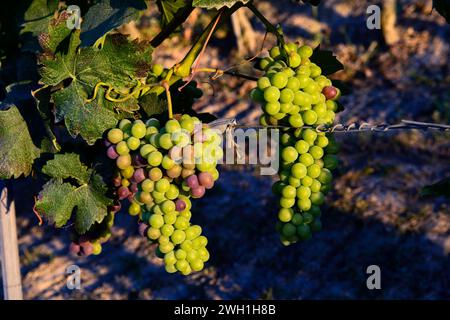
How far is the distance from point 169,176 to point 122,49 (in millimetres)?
324

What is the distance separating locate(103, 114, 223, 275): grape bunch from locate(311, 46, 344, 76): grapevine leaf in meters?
0.42

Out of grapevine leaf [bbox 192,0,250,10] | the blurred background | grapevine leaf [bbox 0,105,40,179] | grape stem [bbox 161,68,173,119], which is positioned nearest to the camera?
grapevine leaf [bbox 192,0,250,10]

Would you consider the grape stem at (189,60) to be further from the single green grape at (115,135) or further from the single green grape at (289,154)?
the single green grape at (289,154)

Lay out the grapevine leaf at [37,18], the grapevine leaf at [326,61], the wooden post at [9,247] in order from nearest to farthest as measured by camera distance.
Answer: the grapevine leaf at [326,61] < the grapevine leaf at [37,18] < the wooden post at [9,247]

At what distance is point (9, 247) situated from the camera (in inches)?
93.7

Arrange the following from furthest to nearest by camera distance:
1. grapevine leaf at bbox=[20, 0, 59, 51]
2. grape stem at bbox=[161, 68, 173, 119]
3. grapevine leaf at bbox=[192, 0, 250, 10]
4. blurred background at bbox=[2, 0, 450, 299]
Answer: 1. blurred background at bbox=[2, 0, 450, 299]
2. grapevine leaf at bbox=[20, 0, 59, 51]
3. grape stem at bbox=[161, 68, 173, 119]
4. grapevine leaf at bbox=[192, 0, 250, 10]

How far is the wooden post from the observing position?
7.55ft

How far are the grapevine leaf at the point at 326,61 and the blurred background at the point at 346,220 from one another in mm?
1132

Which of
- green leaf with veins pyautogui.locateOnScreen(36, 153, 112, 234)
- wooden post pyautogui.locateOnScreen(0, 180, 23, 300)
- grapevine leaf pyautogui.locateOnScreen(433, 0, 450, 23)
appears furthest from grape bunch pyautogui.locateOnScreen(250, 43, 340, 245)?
wooden post pyautogui.locateOnScreen(0, 180, 23, 300)

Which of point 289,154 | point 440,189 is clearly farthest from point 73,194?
point 440,189

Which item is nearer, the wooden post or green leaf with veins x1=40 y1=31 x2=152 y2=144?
green leaf with veins x1=40 y1=31 x2=152 y2=144

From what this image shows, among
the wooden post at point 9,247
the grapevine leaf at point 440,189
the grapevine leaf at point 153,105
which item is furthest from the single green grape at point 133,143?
the wooden post at point 9,247

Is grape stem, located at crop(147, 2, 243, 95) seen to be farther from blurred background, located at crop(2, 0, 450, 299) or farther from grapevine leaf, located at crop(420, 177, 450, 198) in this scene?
blurred background, located at crop(2, 0, 450, 299)

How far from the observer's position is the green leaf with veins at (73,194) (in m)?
1.67
